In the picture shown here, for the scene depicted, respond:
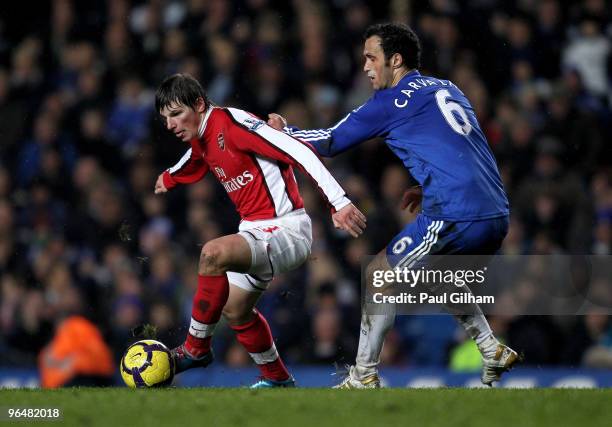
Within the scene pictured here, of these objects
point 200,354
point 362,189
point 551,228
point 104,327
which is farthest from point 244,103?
point 200,354

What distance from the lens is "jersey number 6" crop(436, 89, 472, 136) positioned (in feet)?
21.4

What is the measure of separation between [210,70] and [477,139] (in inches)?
237

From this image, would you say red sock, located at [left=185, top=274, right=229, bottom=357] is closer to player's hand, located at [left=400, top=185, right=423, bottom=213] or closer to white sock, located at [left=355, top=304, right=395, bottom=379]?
white sock, located at [left=355, top=304, right=395, bottom=379]

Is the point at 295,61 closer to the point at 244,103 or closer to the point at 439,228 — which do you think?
the point at 244,103

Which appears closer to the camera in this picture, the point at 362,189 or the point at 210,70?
the point at 362,189

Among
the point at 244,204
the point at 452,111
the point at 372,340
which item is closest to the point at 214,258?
the point at 244,204

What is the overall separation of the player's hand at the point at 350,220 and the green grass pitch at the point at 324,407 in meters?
0.88

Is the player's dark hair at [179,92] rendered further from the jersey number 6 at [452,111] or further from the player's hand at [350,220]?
the jersey number 6 at [452,111]

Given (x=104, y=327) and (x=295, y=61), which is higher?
(x=295, y=61)

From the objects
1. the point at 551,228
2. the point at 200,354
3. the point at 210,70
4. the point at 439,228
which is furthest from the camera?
the point at 210,70

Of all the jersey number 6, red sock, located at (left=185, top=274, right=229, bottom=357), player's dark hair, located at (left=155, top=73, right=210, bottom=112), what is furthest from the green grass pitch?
player's dark hair, located at (left=155, top=73, right=210, bottom=112)

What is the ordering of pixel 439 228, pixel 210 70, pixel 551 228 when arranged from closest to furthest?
1. pixel 439 228
2. pixel 551 228
3. pixel 210 70

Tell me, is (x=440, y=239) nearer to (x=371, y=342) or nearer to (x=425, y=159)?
(x=425, y=159)

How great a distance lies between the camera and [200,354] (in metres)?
6.88
